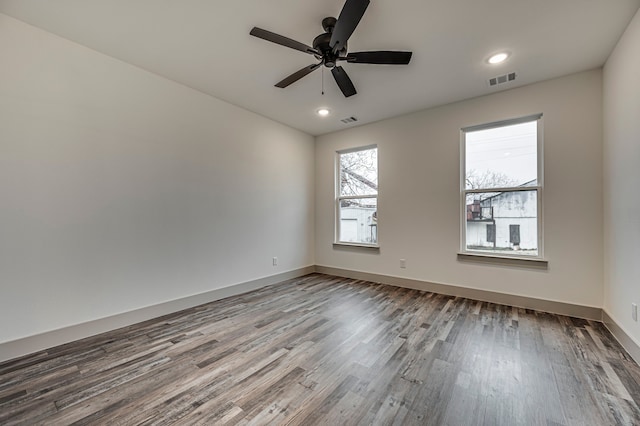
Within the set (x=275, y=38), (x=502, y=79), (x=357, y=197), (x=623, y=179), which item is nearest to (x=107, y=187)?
(x=275, y=38)

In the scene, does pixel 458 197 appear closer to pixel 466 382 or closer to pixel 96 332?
pixel 466 382

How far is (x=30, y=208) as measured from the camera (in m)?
2.26

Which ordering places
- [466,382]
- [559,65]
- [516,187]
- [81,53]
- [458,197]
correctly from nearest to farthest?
[466,382], [81,53], [559,65], [516,187], [458,197]

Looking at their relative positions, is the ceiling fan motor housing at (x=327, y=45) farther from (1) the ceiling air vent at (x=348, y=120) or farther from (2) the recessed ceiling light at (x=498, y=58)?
(1) the ceiling air vent at (x=348, y=120)

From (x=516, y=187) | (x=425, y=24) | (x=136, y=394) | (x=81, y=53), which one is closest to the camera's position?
(x=136, y=394)

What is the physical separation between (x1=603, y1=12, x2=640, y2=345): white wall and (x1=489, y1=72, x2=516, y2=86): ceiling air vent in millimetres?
795

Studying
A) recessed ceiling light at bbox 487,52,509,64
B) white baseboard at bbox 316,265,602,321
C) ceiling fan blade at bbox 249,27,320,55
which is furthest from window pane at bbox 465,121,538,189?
ceiling fan blade at bbox 249,27,320,55

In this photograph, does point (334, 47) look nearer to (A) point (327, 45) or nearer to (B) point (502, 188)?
(A) point (327, 45)

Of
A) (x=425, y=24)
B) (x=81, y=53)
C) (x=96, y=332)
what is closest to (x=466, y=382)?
(x=425, y=24)

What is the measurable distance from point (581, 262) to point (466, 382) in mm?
2324

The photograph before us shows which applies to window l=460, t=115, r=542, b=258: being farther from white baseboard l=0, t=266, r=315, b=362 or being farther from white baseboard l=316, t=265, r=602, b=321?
white baseboard l=0, t=266, r=315, b=362

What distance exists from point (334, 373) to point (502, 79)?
3.62 metres

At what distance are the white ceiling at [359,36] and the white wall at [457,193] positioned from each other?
366 millimetres

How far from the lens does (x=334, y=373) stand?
6.35ft
